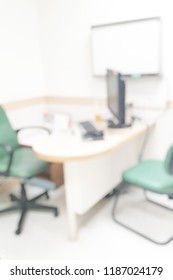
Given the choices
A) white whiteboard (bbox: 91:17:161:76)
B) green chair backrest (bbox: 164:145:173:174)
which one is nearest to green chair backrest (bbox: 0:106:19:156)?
white whiteboard (bbox: 91:17:161:76)

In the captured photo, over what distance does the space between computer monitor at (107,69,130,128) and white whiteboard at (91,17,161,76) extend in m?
0.29

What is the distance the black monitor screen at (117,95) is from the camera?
2.17 metres

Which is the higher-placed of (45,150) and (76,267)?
(45,150)

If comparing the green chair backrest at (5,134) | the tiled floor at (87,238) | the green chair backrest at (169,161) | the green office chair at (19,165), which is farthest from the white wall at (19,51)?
the green chair backrest at (169,161)

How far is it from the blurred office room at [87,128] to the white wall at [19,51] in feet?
0.03

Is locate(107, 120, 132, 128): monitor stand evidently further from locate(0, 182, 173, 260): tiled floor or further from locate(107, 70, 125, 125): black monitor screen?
locate(0, 182, 173, 260): tiled floor

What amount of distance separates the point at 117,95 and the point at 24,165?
94cm

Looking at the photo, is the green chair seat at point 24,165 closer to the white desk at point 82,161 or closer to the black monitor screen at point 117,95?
the white desk at point 82,161

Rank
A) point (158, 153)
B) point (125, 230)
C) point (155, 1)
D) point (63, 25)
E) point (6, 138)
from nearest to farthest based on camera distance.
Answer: point (125, 230)
point (155, 1)
point (6, 138)
point (158, 153)
point (63, 25)

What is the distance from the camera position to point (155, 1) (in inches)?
96.9

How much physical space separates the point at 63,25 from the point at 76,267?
7.93 ft

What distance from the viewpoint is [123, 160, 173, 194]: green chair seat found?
197 centimetres

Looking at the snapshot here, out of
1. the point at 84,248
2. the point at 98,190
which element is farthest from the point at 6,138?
the point at 84,248

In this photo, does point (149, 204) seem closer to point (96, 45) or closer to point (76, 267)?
point (76, 267)
